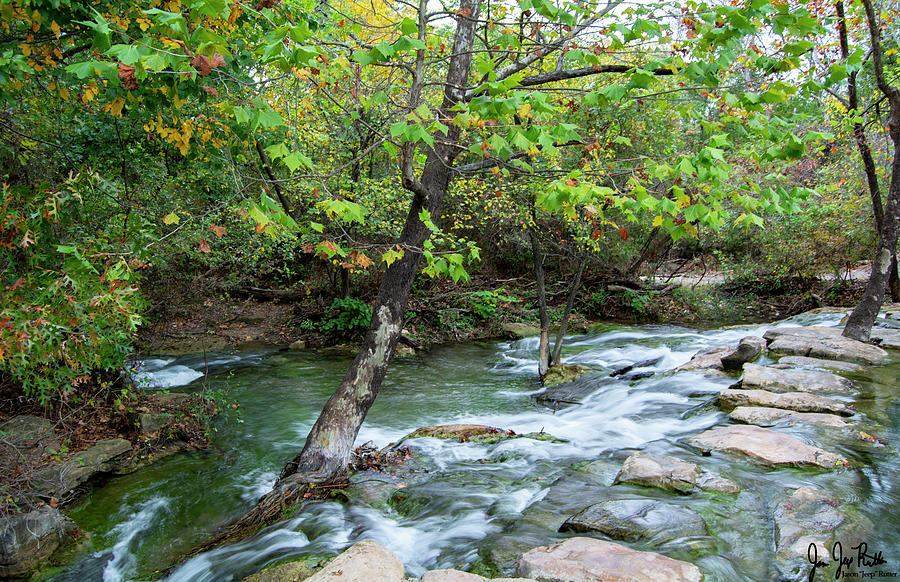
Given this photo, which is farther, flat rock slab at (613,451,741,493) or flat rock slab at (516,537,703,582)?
flat rock slab at (613,451,741,493)

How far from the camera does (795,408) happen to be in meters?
6.14

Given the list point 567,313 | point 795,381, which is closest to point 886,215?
point 795,381

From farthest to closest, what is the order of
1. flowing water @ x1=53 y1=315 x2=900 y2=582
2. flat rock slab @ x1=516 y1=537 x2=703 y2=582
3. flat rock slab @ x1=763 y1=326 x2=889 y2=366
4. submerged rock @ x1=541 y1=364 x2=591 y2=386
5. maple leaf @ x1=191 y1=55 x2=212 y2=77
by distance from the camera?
submerged rock @ x1=541 y1=364 x2=591 y2=386
flat rock slab @ x1=763 y1=326 x2=889 y2=366
flowing water @ x1=53 y1=315 x2=900 y2=582
flat rock slab @ x1=516 y1=537 x2=703 y2=582
maple leaf @ x1=191 y1=55 x2=212 y2=77

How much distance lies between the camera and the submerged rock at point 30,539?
4.56 metres

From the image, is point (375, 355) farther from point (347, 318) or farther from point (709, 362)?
point (347, 318)

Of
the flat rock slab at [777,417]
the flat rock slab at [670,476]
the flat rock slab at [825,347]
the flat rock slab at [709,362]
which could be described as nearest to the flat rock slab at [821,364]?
the flat rock slab at [825,347]

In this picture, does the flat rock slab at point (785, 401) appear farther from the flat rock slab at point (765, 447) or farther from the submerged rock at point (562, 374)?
the submerged rock at point (562, 374)

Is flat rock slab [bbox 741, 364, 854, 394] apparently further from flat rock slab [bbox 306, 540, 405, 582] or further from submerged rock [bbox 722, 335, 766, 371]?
flat rock slab [bbox 306, 540, 405, 582]

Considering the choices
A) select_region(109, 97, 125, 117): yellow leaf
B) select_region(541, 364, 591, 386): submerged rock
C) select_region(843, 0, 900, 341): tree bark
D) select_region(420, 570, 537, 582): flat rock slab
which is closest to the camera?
select_region(420, 570, 537, 582): flat rock slab

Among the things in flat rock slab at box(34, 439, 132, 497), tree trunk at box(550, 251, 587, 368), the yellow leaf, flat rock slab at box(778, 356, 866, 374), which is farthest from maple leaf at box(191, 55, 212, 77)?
flat rock slab at box(778, 356, 866, 374)

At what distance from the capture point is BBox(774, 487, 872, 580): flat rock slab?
3273 millimetres

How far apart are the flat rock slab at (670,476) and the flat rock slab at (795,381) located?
9.48ft

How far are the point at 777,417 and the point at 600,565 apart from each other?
3998 millimetres

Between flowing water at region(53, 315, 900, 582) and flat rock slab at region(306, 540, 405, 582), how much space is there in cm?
43
